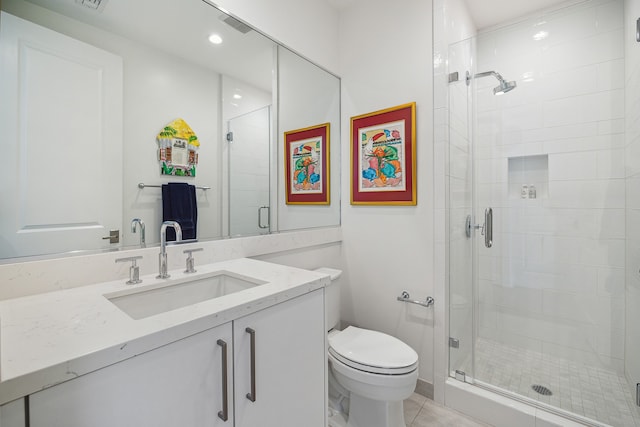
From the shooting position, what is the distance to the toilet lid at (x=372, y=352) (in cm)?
133

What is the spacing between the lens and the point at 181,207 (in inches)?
52.5

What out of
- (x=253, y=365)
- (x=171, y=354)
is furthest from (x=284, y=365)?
(x=171, y=354)

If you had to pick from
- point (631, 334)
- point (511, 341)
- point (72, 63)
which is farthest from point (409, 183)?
point (72, 63)

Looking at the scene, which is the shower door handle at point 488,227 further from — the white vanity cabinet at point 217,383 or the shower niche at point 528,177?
the white vanity cabinet at point 217,383

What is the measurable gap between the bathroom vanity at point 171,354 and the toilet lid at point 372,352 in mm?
294

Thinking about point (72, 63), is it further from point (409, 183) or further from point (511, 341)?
point (511, 341)

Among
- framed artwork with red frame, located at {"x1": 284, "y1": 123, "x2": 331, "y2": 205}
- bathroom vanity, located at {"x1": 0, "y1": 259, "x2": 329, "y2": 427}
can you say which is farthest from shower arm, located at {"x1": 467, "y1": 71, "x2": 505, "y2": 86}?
bathroom vanity, located at {"x1": 0, "y1": 259, "x2": 329, "y2": 427}

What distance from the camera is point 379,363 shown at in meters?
1.34

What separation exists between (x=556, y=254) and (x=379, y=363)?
1407mm

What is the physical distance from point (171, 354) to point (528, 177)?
88.3 inches

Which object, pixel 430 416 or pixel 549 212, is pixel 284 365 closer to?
pixel 430 416

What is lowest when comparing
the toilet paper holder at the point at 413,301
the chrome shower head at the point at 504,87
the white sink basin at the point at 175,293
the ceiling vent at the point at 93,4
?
the toilet paper holder at the point at 413,301

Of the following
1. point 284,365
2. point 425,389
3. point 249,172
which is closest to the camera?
point 284,365

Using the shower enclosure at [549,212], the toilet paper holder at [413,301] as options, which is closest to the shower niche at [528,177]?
the shower enclosure at [549,212]
